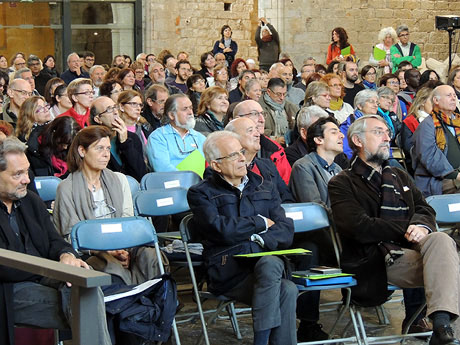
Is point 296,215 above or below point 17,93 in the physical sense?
below

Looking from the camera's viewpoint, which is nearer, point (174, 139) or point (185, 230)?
point (185, 230)

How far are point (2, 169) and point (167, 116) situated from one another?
2924mm

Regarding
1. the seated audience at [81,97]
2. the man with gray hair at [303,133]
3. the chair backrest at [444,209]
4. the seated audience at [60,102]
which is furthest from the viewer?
the seated audience at [60,102]

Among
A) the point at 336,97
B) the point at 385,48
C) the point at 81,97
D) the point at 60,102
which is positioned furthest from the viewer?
the point at 385,48

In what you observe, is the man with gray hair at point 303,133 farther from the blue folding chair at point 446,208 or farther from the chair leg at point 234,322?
the chair leg at point 234,322

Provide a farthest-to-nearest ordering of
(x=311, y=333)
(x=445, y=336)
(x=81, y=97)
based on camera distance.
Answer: (x=81, y=97)
(x=311, y=333)
(x=445, y=336)

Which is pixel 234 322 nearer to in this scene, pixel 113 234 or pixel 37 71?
pixel 113 234

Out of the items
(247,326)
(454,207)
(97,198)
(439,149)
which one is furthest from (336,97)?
(97,198)

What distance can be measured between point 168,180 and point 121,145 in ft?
2.27

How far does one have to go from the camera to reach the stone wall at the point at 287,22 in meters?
18.2

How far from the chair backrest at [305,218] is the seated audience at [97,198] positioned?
0.90 m

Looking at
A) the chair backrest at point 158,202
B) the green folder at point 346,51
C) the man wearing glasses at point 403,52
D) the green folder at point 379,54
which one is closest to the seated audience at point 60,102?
the chair backrest at point 158,202

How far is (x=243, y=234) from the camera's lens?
531 centimetres

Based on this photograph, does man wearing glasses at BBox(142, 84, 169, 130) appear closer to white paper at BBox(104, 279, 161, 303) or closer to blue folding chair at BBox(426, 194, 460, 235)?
blue folding chair at BBox(426, 194, 460, 235)
